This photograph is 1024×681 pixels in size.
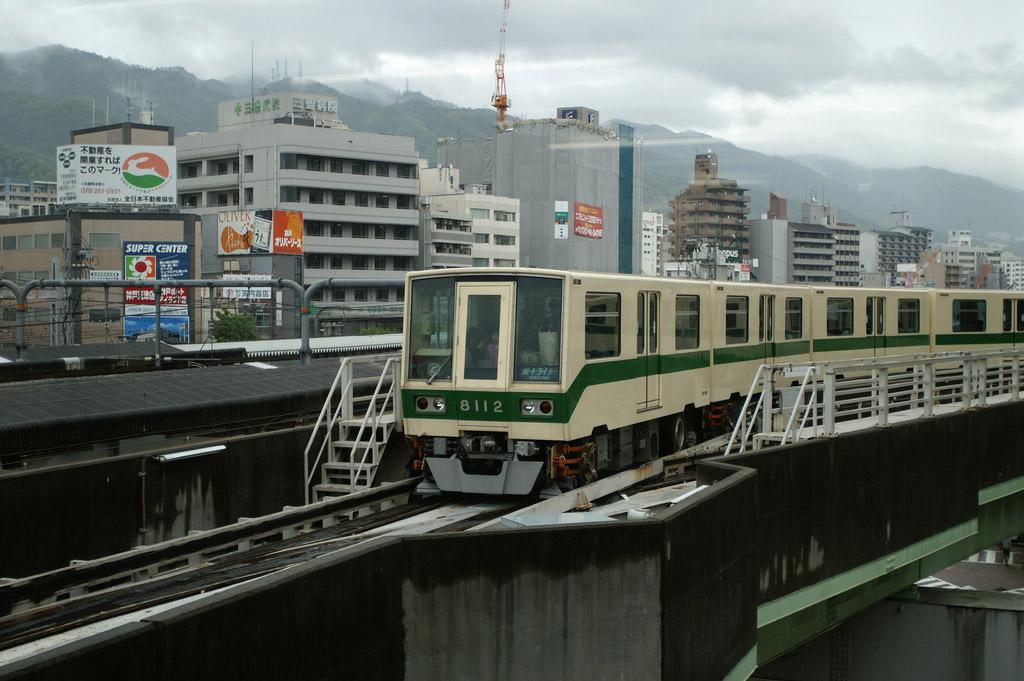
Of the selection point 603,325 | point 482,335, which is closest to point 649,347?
point 603,325

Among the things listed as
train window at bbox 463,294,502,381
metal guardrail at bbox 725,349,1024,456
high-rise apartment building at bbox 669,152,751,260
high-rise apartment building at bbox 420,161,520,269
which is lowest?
A: metal guardrail at bbox 725,349,1024,456

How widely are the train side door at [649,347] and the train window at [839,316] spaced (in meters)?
7.46

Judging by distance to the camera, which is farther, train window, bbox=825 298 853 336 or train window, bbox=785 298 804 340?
train window, bbox=825 298 853 336

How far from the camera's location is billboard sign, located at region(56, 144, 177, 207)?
62250 mm

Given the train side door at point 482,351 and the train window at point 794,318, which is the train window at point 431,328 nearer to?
the train side door at point 482,351

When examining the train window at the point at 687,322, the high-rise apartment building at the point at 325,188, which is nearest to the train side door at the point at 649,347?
the train window at the point at 687,322

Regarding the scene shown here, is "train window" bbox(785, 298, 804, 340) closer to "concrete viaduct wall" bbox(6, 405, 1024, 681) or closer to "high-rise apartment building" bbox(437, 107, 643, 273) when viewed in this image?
"concrete viaduct wall" bbox(6, 405, 1024, 681)

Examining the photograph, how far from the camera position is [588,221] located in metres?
106

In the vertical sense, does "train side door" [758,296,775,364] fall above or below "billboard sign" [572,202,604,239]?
below

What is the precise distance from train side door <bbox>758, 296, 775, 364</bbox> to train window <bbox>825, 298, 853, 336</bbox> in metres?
2.45

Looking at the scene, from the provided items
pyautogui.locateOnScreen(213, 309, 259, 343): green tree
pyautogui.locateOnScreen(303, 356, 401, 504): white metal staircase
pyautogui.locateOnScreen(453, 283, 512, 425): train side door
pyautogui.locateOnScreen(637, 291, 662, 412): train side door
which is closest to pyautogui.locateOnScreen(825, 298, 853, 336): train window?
→ pyautogui.locateOnScreen(637, 291, 662, 412): train side door

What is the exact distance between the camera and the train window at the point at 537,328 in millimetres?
11141

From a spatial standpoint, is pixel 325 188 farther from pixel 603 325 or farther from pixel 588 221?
pixel 603 325

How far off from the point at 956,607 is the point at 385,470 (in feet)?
27.9
